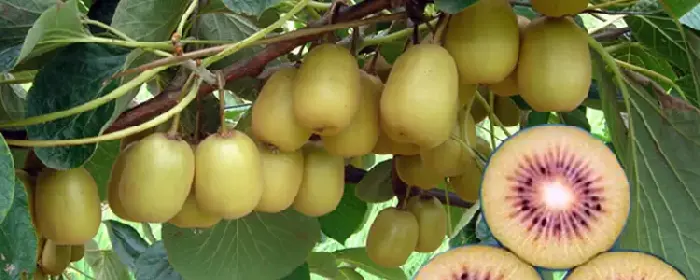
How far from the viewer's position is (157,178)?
22.8 inches

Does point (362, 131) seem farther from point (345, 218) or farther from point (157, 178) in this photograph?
point (345, 218)

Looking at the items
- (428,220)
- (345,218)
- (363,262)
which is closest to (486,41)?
(428,220)

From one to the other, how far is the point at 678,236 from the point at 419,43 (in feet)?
0.89

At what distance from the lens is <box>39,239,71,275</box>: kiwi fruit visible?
2.52ft

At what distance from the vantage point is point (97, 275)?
141cm

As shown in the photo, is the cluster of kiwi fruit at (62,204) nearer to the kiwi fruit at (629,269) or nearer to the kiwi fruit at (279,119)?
the kiwi fruit at (279,119)

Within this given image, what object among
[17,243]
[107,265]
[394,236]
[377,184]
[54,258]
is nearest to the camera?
[17,243]

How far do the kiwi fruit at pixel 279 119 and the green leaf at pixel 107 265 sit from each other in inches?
33.1

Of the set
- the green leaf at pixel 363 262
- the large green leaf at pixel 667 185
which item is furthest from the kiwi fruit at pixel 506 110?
the green leaf at pixel 363 262

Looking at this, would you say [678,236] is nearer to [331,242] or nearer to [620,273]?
[620,273]

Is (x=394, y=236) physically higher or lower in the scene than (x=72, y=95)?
lower

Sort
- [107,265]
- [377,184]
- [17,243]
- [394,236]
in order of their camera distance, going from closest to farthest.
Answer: [17,243]
[394,236]
[377,184]
[107,265]

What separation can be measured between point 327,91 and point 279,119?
0.05 metres

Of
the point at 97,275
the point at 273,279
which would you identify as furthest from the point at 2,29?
the point at 97,275
